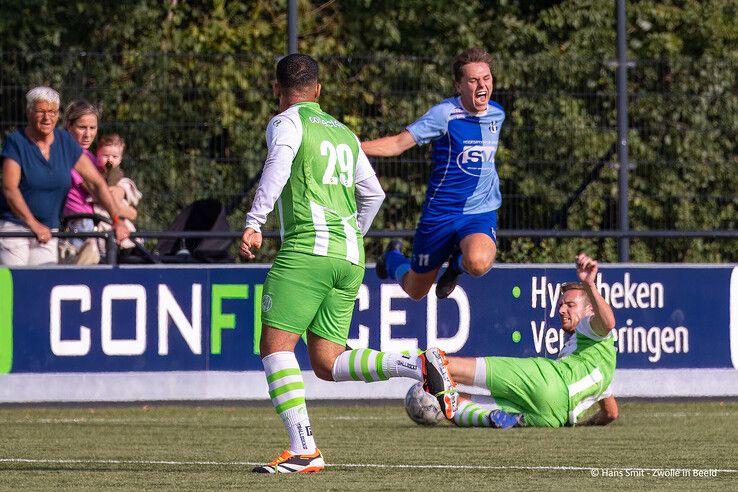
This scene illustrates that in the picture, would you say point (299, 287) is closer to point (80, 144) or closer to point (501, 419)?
point (501, 419)

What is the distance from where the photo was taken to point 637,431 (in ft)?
31.3

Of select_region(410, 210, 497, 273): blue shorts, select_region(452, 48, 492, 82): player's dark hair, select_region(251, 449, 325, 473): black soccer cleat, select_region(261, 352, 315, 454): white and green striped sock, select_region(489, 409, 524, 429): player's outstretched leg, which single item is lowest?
select_region(489, 409, 524, 429): player's outstretched leg

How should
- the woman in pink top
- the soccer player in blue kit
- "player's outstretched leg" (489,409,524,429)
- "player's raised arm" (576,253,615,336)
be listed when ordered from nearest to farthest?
"player's raised arm" (576,253,615,336), "player's outstretched leg" (489,409,524,429), the soccer player in blue kit, the woman in pink top

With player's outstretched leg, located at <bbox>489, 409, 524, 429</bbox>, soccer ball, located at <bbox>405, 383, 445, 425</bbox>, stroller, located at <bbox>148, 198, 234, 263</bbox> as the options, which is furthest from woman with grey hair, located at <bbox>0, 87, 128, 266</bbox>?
player's outstretched leg, located at <bbox>489, 409, 524, 429</bbox>

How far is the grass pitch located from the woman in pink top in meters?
1.47

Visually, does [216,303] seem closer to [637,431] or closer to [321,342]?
[637,431]

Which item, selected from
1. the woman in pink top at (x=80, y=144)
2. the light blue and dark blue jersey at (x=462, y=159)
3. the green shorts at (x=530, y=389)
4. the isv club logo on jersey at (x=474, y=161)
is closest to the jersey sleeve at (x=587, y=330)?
the green shorts at (x=530, y=389)

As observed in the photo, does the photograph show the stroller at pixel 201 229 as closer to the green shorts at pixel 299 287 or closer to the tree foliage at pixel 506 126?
the tree foliage at pixel 506 126

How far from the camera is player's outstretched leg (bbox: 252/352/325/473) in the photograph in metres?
7.00

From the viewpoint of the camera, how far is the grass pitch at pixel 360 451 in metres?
6.70

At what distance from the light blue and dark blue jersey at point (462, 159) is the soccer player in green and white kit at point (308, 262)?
2.80 m

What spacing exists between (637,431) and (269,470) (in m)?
3.25

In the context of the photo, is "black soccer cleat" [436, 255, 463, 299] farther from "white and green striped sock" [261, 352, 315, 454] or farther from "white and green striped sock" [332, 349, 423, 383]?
"white and green striped sock" [261, 352, 315, 454]

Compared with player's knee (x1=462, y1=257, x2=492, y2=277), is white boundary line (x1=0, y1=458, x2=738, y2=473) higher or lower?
lower
